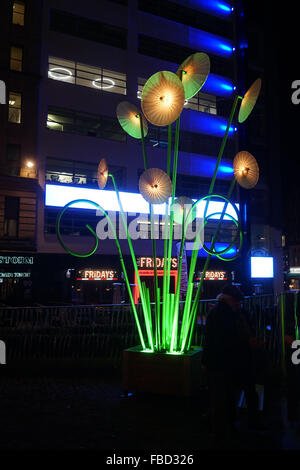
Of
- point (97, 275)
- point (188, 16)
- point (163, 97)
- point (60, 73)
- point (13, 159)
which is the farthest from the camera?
point (188, 16)

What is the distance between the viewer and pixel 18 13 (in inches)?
890

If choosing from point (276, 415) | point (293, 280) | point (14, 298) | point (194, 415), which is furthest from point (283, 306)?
point (293, 280)

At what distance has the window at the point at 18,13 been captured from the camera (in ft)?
73.9

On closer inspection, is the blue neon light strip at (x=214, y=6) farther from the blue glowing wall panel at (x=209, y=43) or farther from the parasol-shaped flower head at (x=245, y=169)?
the parasol-shaped flower head at (x=245, y=169)

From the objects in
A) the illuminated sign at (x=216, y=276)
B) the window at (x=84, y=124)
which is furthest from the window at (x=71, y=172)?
the illuminated sign at (x=216, y=276)

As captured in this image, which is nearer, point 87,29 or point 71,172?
point 71,172

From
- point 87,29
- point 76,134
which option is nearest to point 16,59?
point 87,29

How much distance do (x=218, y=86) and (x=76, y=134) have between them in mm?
12698

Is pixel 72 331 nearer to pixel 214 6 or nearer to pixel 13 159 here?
pixel 13 159

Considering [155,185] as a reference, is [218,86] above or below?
above

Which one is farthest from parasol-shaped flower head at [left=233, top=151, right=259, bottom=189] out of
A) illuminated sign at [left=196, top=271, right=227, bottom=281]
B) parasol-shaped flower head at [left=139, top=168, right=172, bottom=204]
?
illuminated sign at [left=196, top=271, right=227, bottom=281]

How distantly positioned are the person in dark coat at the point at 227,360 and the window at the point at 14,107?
20.2 meters

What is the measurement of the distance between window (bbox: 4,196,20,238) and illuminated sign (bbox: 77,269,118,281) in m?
4.51

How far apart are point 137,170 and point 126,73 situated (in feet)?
20.6
